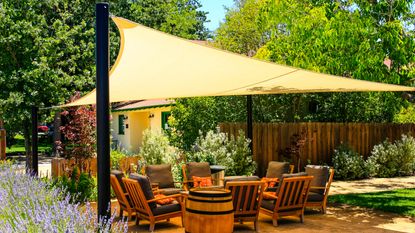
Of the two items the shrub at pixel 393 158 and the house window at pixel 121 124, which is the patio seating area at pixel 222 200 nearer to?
the shrub at pixel 393 158

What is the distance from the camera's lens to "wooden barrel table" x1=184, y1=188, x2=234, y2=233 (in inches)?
258

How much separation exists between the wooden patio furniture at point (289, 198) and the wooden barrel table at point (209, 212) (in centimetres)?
163

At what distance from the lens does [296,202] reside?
8359mm

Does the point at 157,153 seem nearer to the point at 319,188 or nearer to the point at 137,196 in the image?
the point at 137,196

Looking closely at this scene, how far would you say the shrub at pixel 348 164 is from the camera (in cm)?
1471

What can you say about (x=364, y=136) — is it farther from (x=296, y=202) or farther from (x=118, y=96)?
(x=118, y=96)

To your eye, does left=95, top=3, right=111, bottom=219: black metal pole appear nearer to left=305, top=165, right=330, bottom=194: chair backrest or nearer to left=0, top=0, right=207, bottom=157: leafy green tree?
left=305, top=165, right=330, bottom=194: chair backrest

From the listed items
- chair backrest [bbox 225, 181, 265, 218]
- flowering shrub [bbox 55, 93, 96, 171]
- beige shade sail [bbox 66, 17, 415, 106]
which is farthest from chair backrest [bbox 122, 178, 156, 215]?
flowering shrub [bbox 55, 93, 96, 171]

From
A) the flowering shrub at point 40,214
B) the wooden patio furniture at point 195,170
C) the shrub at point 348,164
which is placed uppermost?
the flowering shrub at point 40,214

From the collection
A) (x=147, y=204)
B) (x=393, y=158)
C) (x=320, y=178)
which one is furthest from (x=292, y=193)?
(x=393, y=158)

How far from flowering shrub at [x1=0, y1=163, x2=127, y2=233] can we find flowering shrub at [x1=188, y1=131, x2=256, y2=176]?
6229mm

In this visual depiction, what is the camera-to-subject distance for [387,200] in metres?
10.8

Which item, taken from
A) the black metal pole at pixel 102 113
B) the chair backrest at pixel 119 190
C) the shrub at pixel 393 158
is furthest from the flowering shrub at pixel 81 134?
the black metal pole at pixel 102 113

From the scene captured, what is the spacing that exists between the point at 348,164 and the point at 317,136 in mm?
1322
